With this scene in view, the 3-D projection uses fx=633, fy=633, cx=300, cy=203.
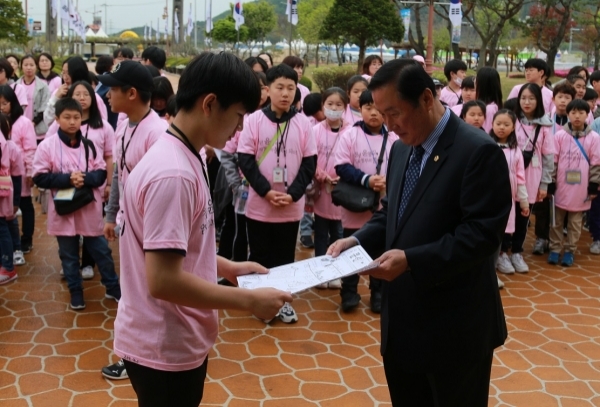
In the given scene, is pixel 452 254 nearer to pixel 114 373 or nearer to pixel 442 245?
pixel 442 245

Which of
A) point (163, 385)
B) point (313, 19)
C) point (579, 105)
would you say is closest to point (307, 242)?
point (579, 105)

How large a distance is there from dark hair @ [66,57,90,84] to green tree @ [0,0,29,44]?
1801 centimetres

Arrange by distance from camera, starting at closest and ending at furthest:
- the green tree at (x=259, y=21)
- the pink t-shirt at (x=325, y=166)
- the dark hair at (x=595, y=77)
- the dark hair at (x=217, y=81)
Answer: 1. the dark hair at (x=217, y=81)
2. the pink t-shirt at (x=325, y=166)
3. the dark hair at (x=595, y=77)
4. the green tree at (x=259, y=21)

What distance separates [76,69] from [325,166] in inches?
120

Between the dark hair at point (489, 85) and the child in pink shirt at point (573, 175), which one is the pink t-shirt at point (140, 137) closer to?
the dark hair at point (489, 85)

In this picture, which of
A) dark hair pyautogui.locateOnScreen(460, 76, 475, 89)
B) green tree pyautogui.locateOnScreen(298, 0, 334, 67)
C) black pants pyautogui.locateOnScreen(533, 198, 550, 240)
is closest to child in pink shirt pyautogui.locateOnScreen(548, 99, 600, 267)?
black pants pyautogui.locateOnScreen(533, 198, 550, 240)

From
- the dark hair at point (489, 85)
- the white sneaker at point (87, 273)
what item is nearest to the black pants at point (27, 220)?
the white sneaker at point (87, 273)

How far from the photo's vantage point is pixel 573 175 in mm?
6293

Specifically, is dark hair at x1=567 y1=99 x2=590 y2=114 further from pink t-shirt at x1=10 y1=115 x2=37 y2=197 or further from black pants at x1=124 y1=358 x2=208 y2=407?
black pants at x1=124 y1=358 x2=208 y2=407

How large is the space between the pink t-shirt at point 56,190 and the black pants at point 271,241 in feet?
3.84

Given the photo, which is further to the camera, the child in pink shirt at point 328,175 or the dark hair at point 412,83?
the child in pink shirt at point 328,175

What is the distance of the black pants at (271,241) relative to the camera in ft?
15.8

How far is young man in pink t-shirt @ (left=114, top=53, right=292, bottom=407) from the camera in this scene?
5.60 feet

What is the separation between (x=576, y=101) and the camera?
247 inches
